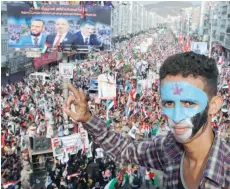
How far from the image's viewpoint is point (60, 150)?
941cm

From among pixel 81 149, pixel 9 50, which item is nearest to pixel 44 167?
pixel 81 149

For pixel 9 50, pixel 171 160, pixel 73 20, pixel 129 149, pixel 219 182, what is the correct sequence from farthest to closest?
pixel 9 50, pixel 73 20, pixel 129 149, pixel 171 160, pixel 219 182

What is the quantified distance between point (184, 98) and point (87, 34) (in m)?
22.8

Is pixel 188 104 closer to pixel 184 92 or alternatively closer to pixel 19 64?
pixel 184 92

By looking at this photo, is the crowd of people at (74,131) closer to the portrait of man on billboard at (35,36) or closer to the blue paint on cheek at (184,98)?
the blue paint on cheek at (184,98)

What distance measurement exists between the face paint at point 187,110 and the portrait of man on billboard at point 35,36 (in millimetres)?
22758

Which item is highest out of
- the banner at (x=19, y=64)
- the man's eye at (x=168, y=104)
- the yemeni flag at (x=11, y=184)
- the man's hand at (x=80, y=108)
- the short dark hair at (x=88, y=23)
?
the short dark hair at (x=88, y=23)

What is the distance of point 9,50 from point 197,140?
113 feet

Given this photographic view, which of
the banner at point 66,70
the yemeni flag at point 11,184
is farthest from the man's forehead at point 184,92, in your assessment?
the banner at point 66,70

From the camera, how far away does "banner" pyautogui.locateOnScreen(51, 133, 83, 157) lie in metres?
9.32

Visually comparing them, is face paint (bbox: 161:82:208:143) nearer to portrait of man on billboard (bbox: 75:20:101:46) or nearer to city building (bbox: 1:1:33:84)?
portrait of man on billboard (bbox: 75:20:101:46)

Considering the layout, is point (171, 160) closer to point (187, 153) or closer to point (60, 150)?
point (187, 153)

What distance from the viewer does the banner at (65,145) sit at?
9.32 m

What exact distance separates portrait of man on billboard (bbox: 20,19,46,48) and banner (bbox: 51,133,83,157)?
1518 centimetres
